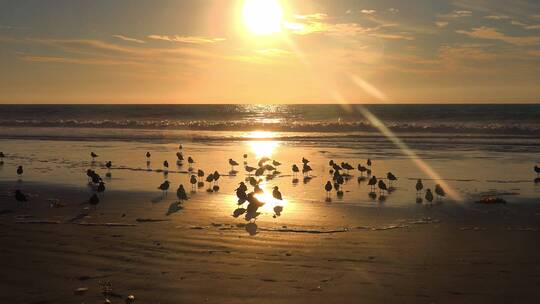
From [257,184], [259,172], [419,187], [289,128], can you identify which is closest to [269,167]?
[259,172]

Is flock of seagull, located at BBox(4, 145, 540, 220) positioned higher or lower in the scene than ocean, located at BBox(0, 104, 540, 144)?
lower

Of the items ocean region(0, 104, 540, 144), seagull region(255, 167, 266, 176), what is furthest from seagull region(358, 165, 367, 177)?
ocean region(0, 104, 540, 144)

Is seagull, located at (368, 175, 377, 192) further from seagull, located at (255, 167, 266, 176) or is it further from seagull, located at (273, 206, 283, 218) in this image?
seagull, located at (255, 167, 266, 176)

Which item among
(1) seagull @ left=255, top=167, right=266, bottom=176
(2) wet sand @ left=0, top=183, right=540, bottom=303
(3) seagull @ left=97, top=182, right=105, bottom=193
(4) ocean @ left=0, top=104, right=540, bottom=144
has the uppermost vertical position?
(4) ocean @ left=0, top=104, right=540, bottom=144

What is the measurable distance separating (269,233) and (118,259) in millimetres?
2918

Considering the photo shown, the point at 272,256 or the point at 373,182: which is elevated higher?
the point at 373,182

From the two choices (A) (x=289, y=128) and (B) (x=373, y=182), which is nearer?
(B) (x=373, y=182)

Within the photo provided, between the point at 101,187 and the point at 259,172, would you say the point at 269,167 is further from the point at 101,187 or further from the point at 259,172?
the point at 101,187

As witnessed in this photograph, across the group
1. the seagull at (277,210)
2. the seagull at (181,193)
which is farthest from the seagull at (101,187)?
the seagull at (277,210)

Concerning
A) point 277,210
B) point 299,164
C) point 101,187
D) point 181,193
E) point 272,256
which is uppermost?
point 299,164

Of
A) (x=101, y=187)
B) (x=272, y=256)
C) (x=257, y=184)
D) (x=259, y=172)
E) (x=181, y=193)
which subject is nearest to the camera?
(x=272, y=256)

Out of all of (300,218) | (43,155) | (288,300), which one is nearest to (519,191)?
(300,218)

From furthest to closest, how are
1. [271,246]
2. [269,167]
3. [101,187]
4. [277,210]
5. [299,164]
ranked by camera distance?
1. [299,164]
2. [269,167]
3. [101,187]
4. [277,210]
5. [271,246]

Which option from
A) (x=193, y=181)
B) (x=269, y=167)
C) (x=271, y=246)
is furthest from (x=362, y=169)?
(x=271, y=246)
